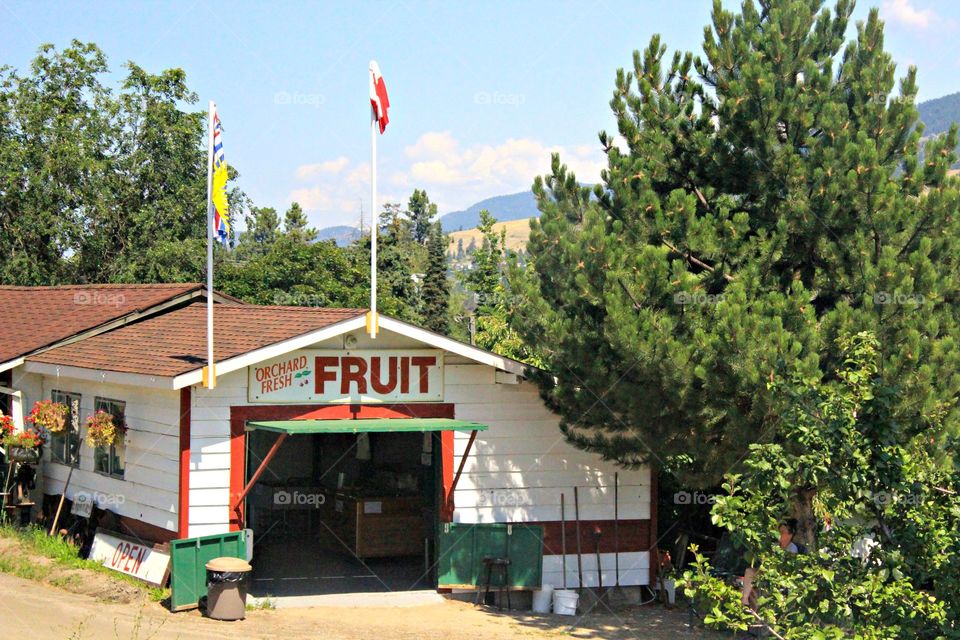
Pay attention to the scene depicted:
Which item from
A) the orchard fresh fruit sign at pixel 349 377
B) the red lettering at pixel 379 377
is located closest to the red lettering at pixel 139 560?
the orchard fresh fruit sign at pixel 349 377

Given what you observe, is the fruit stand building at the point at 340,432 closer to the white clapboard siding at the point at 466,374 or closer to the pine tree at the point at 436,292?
the white clapboard siding at the point at 466,374

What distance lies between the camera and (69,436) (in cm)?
1814

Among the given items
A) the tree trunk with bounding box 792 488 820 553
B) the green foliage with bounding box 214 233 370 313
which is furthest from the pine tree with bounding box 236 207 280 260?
the tree trunk with bounding box 792 488 820 553

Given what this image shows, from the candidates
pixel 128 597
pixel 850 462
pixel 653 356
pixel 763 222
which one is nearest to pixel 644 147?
pixel 763 222

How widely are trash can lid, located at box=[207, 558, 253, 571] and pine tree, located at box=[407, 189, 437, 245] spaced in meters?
97.1

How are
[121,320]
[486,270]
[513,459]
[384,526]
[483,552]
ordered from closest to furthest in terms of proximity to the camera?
[483,552] < [513,459] < [384,526] < [121,320] < [486,270]

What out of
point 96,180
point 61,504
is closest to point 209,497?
point 61,504

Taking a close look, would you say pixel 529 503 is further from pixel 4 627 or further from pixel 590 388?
pixel 4 627

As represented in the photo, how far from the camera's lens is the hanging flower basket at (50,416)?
17.3 m

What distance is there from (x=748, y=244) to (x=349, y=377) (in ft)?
19.2

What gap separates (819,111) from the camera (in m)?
13.8

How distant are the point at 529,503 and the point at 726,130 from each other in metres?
6.27

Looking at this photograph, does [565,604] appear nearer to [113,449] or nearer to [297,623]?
[297,623]

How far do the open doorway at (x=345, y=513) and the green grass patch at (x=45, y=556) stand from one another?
5.50 ft
